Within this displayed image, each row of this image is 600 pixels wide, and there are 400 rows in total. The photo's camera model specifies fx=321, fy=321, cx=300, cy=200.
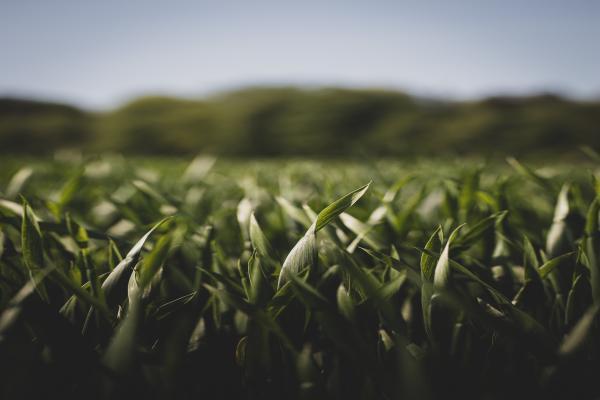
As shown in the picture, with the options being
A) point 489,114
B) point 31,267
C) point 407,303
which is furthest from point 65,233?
point 489,114

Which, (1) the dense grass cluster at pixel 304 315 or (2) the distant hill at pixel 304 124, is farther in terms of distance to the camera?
(2) the distant hill at pixel 304 124

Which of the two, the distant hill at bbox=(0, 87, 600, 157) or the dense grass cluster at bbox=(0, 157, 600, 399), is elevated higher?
the dense grass cluster at bbox=(0, 157, 600, 399)

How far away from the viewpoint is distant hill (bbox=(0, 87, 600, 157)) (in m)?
14.1

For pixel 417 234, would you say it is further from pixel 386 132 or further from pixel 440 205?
pixel 386 132

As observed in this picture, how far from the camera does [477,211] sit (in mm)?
742

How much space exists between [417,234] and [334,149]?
1432cm

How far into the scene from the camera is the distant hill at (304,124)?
14070 millimetres

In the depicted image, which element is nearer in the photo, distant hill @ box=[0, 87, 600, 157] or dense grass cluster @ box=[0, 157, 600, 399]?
dense grass cluster @ box=[0, 157, 600, 399]

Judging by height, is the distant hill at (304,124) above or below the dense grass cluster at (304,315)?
below

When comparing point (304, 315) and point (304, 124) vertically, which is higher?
point (304, 315)

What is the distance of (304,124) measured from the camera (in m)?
16.1

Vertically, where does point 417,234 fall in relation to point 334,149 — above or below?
above

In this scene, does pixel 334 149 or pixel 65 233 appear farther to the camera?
pixel 334 149

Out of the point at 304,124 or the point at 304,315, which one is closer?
the point at 304,315
